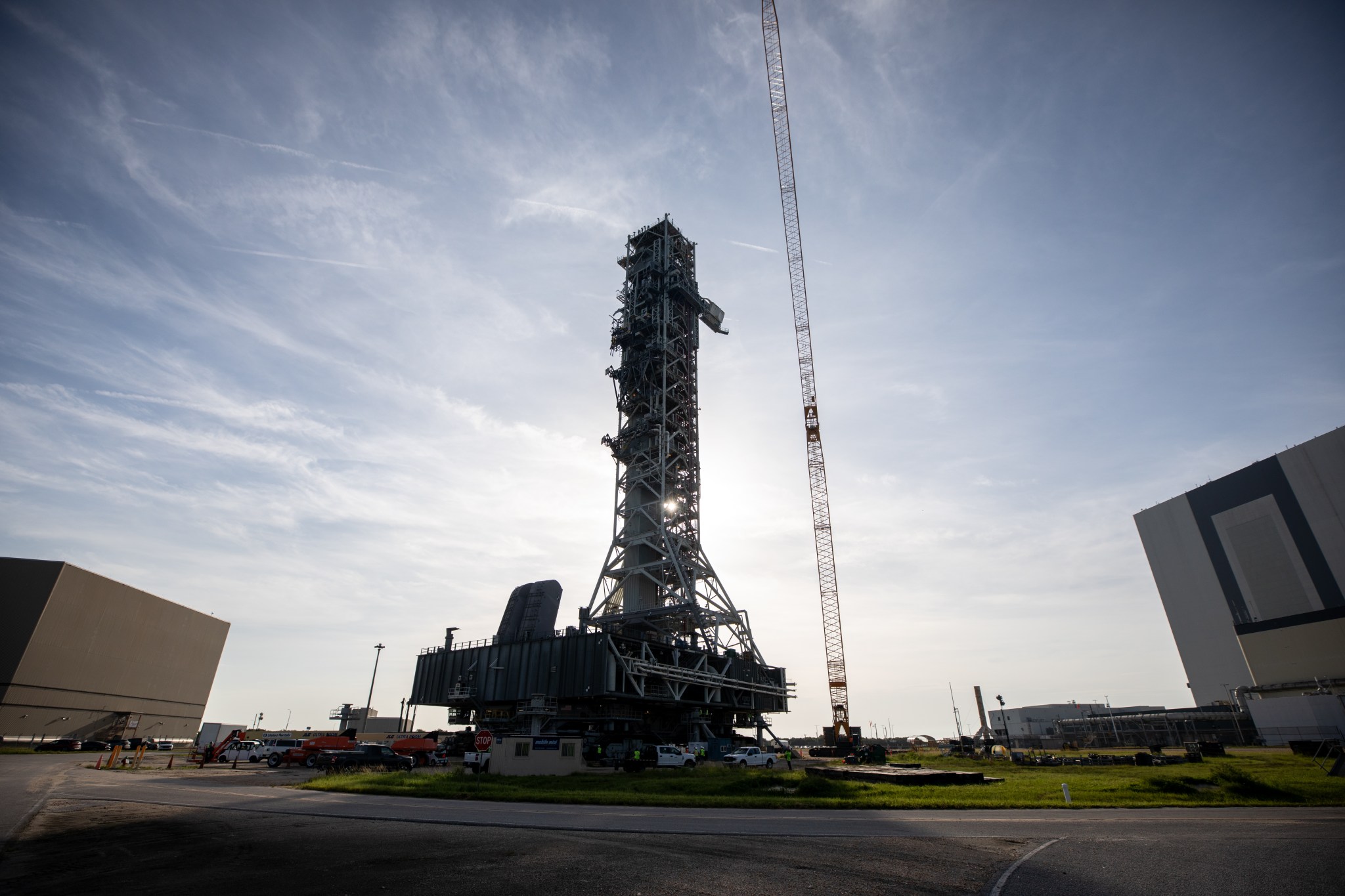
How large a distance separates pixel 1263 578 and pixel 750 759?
9127cm

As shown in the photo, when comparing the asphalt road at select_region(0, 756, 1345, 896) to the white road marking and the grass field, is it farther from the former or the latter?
the grass field

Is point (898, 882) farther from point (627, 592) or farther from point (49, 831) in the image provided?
point (627, 592)

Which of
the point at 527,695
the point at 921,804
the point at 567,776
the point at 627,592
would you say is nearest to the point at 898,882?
the point at 921,804

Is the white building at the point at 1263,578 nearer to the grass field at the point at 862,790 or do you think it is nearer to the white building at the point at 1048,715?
the white building at the point at 1048,715

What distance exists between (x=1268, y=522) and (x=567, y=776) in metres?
104

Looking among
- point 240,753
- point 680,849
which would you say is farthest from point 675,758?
point 240,753

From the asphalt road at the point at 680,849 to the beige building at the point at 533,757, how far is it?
48.6 feet

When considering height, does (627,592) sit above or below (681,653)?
above

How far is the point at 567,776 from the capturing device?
3253cm

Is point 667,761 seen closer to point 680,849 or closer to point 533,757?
point 533,757

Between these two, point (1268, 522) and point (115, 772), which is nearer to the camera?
point (115, 772)

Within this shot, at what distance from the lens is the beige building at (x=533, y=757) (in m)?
33.4

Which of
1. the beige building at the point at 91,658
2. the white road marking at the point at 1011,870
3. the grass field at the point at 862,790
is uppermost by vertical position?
the beige building at the point at 91,658

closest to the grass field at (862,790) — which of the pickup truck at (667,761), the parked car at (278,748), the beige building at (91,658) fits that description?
the pickup truck at (667,761)
